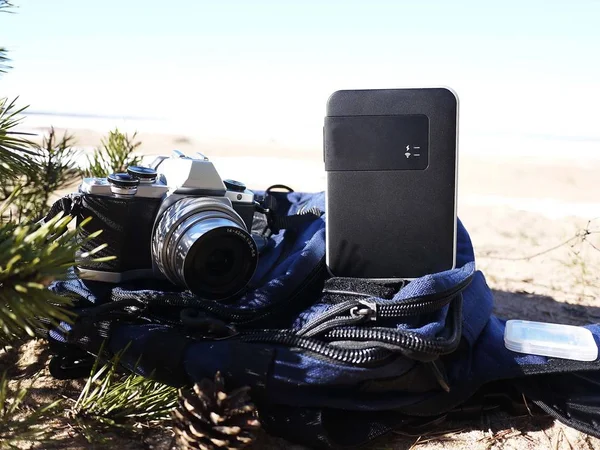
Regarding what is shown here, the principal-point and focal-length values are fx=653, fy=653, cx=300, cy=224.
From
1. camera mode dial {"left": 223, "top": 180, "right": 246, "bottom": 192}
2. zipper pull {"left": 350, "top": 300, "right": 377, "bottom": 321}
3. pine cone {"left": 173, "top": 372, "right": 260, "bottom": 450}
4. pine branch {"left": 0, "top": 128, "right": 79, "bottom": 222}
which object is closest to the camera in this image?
pine cone {"left": 173, "top": 372, "right": 260, "bottom": 450}

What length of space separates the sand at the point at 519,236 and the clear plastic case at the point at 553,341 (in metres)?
0.12

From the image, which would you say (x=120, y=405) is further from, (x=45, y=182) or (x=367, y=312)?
(x=45, y=182)

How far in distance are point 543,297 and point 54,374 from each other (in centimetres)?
121

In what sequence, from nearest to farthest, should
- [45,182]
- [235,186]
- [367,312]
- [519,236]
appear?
[367,312] < [235,186] < [45,182] < [519,236]

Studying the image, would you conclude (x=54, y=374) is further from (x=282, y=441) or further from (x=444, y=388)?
(x=444, y=388)

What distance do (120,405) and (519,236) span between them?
1.65 m

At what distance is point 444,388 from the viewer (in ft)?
3.34

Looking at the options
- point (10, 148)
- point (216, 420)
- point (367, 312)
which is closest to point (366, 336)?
point (367, 312)

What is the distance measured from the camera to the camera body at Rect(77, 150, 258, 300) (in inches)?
42.4

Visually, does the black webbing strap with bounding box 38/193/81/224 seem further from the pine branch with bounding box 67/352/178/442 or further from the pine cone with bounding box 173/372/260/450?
the pine cone with bounding box 173/372/260/450

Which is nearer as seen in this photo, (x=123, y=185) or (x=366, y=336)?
(x=366, y=336)

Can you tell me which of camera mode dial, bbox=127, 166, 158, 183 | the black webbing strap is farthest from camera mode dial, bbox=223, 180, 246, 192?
the black webbing strap

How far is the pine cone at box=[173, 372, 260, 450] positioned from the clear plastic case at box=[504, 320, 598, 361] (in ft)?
1.51

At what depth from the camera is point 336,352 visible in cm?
97
